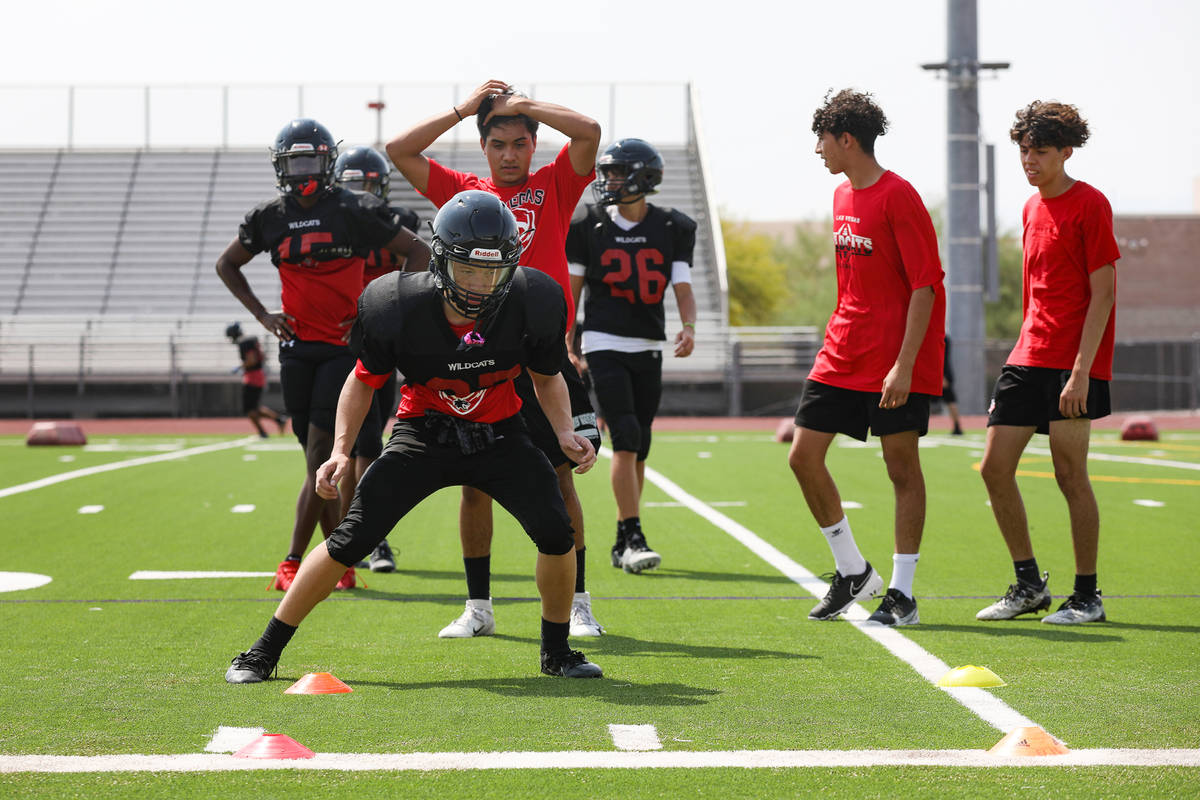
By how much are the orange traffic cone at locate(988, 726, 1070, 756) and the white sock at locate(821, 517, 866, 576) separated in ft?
7.38

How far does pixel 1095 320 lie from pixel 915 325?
0.68 m

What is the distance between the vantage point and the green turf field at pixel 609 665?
3484 mm

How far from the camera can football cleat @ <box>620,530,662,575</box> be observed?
7266 millimetres

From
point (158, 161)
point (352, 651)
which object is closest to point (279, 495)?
point (352, 651)

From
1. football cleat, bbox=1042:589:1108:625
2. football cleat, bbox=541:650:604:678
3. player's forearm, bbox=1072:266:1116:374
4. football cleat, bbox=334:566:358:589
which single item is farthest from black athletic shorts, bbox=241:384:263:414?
football cleat, bbox=541:650:604:678

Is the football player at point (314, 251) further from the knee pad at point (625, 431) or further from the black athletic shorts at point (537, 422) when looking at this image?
the black athletic shorts at point (537, 422)

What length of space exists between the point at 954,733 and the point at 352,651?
7.23ft

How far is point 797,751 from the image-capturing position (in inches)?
146

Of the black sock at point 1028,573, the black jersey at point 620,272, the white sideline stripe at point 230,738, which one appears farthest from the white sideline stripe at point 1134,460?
the white sideline stripe at point 230,738

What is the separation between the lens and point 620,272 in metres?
7.65

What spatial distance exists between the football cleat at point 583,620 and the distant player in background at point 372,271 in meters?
1.60

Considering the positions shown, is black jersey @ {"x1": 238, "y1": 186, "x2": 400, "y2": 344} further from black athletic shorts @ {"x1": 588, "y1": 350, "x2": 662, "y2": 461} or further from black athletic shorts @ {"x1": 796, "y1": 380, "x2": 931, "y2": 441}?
black athletic shorts @ {"x1": 796, "y1": 380, "x2": 931, "y2": 441}

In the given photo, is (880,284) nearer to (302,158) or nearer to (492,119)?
(492,119)

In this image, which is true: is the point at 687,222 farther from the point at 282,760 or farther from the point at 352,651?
the point at 282,760
